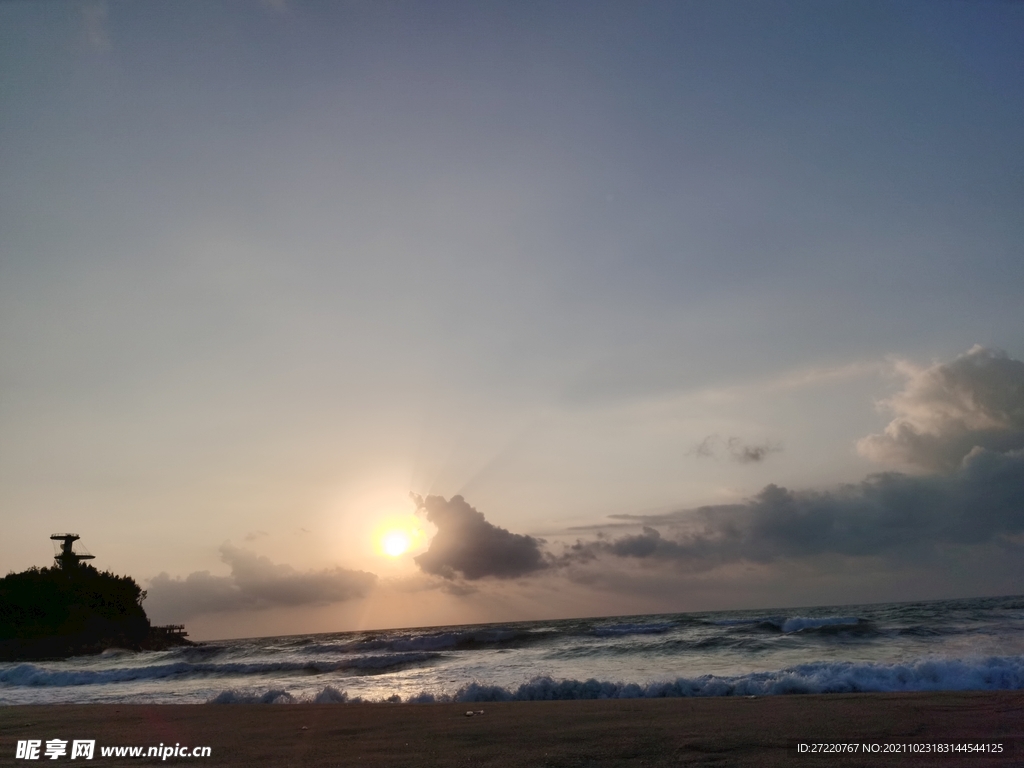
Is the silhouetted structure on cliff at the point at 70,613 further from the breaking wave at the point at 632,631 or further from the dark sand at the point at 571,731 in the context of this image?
the dark sand at the point at 571,731

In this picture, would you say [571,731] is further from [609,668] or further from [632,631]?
[632,631]

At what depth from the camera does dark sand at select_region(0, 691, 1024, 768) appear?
6.64 metres

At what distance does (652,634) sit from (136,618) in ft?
236

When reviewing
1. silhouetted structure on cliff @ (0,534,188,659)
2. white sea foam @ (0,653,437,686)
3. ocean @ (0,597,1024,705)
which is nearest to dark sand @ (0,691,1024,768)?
ocean @ (0,597,1024,705)

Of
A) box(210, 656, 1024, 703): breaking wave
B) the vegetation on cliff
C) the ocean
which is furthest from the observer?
the vegetation on cliff

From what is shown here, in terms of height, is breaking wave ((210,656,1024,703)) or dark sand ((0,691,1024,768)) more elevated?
dark sand ((0,691,1024,768))

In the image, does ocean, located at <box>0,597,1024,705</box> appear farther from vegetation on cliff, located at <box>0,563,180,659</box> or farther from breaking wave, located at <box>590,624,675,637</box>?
vegetation on cliff, located at <box>0,563,180,659</box>

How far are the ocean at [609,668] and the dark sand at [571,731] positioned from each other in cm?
299

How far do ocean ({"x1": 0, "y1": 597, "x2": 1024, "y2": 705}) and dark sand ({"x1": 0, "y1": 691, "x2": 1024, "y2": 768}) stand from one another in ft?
9.82

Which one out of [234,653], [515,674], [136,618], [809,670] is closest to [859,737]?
[809,670]

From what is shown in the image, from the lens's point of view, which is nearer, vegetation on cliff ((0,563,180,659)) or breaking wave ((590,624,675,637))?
breaking wave ((590,624,675,637))

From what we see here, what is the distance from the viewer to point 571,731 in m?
8.23

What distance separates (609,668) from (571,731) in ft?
44.9

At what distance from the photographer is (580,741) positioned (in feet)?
24.5
